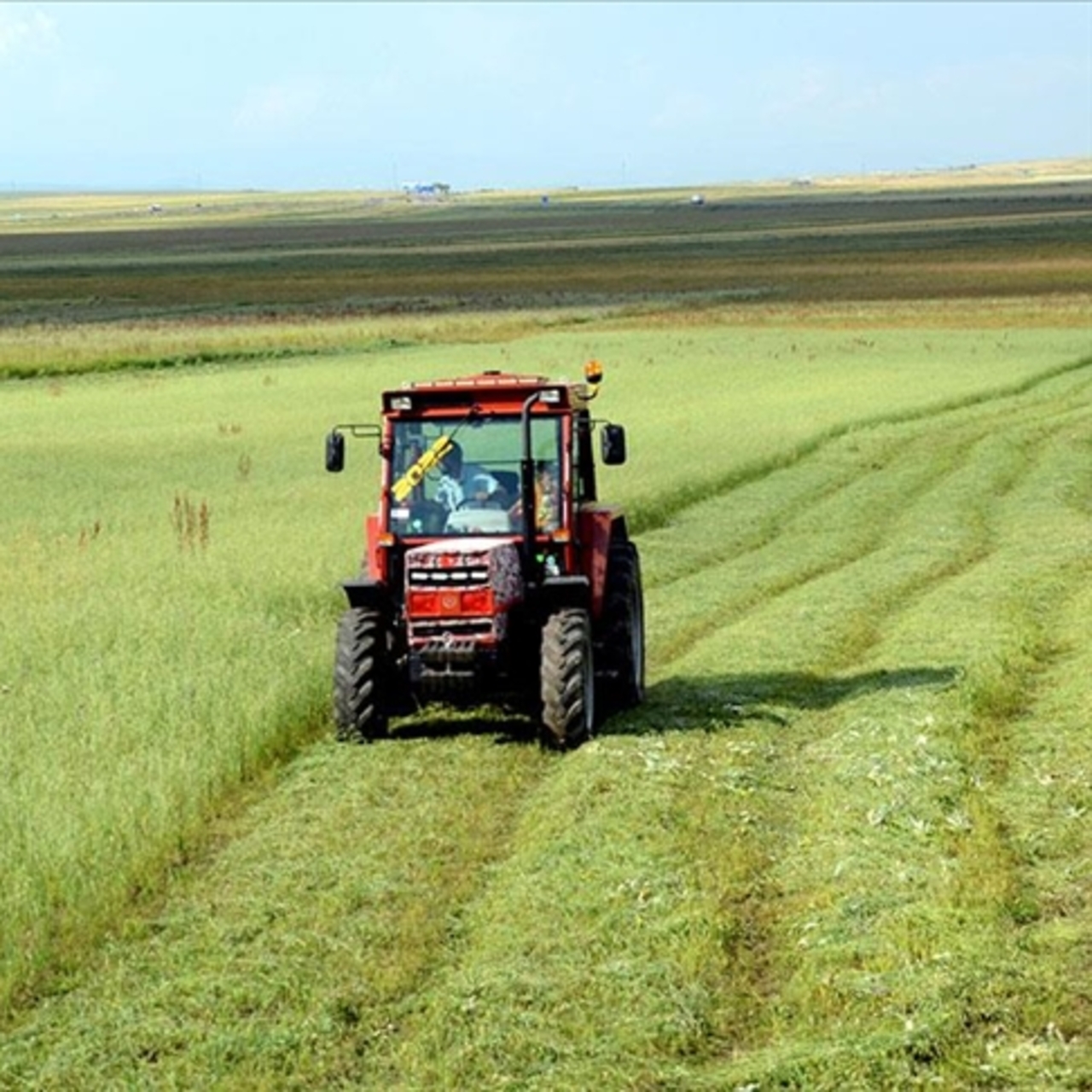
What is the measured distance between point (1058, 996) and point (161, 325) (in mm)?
61636

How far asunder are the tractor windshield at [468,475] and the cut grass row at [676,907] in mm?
1489

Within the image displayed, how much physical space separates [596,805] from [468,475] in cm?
319

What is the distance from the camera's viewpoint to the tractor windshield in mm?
13828

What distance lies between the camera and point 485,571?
12984mm

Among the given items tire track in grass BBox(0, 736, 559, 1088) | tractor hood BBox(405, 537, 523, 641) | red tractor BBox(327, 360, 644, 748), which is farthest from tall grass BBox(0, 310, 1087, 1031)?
tractor hood BBox(405, 537, 523, 641)

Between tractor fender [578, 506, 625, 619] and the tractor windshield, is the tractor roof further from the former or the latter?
tractor fender [578, 506, 625, 619]

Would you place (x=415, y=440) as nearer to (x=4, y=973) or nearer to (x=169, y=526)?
(x=4, y=973)

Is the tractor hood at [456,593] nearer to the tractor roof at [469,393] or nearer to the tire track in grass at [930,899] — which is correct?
the tractor roof at [469,393]

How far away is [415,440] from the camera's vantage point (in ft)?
46.1

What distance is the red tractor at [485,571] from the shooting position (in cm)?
1306

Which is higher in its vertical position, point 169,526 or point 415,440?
point 415,440

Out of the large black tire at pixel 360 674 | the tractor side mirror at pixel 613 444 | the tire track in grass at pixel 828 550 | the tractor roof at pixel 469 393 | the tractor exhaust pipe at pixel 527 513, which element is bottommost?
the tire track in grass at pixel 828 550

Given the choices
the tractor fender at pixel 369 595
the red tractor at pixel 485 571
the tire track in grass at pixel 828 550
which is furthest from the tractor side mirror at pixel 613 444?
the tire track in grass at pixel 828 550

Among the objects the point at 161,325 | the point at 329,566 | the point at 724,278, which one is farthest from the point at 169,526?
the point at 724,278
